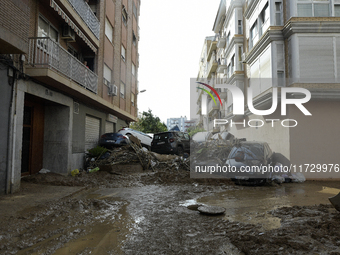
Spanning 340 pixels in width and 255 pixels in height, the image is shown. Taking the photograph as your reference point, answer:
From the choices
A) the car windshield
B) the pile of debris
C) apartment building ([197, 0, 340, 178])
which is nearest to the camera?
the car windshield

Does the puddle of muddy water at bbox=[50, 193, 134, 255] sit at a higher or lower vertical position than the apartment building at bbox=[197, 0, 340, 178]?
lower

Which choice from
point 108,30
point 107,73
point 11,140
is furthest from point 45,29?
point 108,30

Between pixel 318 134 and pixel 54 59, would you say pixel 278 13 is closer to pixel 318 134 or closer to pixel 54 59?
pixel 318 134

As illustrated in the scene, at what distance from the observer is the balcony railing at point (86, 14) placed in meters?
10.1

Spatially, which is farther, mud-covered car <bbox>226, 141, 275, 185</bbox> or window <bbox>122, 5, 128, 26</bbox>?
window <bbox>122, 5, 128, 26</bbox>

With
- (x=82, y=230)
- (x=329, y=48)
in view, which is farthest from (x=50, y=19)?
(x=329, y=48)

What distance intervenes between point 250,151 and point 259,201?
125 inches

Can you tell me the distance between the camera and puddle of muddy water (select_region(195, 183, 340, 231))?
4.51 m

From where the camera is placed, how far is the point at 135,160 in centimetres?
1178

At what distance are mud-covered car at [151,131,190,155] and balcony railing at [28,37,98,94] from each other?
6005 mm

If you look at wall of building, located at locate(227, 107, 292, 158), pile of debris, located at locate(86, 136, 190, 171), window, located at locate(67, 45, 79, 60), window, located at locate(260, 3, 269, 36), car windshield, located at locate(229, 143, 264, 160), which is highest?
window, located at locate(260, 3, 269, 36)

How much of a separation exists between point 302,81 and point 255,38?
546 centimetres

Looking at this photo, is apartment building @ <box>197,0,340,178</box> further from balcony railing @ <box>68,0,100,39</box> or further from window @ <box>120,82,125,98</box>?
window @ <box>120,82,125,98</box>

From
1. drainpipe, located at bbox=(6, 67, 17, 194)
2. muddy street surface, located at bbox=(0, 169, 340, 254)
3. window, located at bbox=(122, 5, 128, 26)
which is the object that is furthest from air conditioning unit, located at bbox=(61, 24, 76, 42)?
window, located at bbox=(122, 5, 128, 26)
